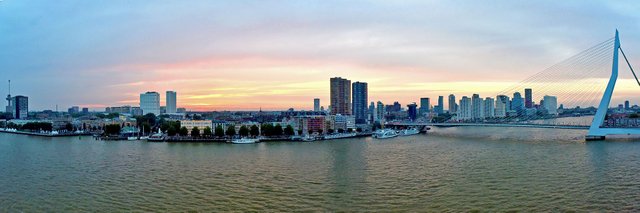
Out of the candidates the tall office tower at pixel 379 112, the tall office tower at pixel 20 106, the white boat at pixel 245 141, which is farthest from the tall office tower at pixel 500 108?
the tall office tower at pixel 20 106

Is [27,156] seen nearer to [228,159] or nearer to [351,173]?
[228,159]

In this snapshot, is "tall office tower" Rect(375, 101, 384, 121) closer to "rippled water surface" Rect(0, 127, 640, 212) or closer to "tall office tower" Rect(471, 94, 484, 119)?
"tall office tower" Rect(471, 94, 484, 119)

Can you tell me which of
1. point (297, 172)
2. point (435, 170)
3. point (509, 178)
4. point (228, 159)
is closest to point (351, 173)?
point (297, 172)

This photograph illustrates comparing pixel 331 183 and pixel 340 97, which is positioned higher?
pixel 340 97

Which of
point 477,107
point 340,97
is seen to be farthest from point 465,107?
point 340,97

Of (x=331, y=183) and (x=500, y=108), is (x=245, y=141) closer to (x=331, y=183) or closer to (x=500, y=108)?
(x=331, y=183)

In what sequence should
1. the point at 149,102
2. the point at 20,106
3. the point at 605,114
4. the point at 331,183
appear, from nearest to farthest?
the point at 331,183 < the point at 605,114 < the point at 20,106 < the point at 149,102

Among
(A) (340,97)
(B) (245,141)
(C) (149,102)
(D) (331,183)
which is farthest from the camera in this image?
(C) (149,102)
